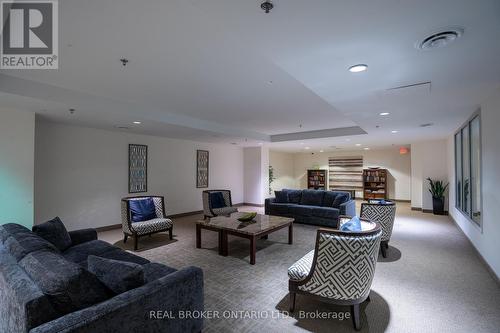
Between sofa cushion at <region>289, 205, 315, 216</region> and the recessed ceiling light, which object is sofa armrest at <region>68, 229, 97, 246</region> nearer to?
the recessed ceiling light

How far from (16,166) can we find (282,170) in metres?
10.1

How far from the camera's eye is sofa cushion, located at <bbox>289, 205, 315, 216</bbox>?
20.1 ft

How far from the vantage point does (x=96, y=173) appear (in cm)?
557

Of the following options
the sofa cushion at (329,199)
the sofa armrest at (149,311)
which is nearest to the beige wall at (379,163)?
the sofa cushion at (329,199)

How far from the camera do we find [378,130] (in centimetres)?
574

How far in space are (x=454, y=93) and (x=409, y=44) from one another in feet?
6.03

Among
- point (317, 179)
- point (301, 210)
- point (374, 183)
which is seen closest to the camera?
point (301, 210)

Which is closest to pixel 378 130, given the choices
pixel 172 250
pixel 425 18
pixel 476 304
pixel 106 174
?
pixel 476 304

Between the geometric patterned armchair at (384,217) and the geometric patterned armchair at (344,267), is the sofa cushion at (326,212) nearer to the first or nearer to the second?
the geometric patterned armchair at (384,217)

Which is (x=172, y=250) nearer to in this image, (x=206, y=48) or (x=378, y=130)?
(x=206, y=48)

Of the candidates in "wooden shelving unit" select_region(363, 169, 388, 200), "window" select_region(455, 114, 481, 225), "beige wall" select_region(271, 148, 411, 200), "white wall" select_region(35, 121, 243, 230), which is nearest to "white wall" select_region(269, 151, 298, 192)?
"beige wall" select_region(271, 148, 411, 200)

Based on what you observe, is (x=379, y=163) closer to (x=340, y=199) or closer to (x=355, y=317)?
(x=340, y=199)

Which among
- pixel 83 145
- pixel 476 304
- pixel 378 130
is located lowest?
pixel 476 304

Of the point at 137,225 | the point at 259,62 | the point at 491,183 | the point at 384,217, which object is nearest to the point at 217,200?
the point at 137,225
